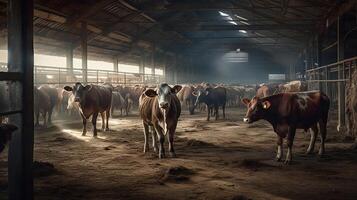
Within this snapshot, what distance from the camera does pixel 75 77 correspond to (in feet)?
63.1

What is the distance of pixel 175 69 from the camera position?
3738 cm

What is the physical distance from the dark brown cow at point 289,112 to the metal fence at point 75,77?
33.5 ft

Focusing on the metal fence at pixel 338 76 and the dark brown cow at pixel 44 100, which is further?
the dark brown cow at pixel 44 100

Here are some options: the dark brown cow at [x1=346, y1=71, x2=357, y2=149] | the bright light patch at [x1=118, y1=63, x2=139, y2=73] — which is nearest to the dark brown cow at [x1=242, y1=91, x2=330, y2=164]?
the dark brown cow at [x1=346, y1=71, x2=357, y2=149]

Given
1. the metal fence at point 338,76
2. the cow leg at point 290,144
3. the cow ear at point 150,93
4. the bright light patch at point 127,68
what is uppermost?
the bright light patch at point 127,68

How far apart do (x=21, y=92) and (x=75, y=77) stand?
16082mm

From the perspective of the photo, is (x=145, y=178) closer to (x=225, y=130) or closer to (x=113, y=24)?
(x=225, y=130)

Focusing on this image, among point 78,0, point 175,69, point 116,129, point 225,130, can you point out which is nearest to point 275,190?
point 225,130

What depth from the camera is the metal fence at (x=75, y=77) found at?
1741 centimetres

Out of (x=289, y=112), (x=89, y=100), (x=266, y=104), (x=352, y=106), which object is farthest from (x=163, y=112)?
(x=352, y=106)

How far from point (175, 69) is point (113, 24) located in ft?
55.5

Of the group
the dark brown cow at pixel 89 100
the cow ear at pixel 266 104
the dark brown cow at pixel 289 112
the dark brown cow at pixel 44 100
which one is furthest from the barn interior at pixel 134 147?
the cow ear at pixel 266 104

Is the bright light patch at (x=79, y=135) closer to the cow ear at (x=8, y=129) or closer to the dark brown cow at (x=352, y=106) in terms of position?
the dark brown cow at (x=352, y=106)

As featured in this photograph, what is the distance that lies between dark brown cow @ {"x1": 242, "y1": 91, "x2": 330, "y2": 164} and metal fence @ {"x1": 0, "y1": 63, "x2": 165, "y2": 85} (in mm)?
10220
